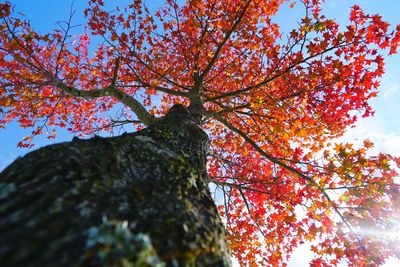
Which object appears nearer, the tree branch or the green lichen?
the green lichen

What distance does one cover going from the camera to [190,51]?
739 cm

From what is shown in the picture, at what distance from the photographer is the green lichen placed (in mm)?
945

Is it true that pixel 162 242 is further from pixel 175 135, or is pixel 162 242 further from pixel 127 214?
pixel 175 135

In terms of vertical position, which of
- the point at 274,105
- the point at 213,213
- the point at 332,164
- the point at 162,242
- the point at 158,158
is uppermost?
Result: the point at 274,105

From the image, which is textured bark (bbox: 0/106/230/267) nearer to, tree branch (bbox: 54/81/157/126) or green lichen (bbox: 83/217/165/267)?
green lichen (bbox: 83/217/165/267)

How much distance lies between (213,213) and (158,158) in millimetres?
710

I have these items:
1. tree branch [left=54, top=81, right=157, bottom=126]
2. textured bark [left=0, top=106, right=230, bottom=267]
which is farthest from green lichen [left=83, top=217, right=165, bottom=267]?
tree branch [left=54, top=81, right=157, bottom=126]

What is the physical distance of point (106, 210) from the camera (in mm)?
1343

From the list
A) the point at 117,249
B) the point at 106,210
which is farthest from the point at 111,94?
the point at 117,249

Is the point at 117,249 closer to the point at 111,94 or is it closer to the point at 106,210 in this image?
the point at 106,210

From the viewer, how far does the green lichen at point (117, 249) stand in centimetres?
95

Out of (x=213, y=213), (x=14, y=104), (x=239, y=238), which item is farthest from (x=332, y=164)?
(x=14, y=104)

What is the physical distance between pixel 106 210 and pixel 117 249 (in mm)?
440

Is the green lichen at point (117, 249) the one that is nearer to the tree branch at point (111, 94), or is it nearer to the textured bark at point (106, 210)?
the textured bark at point (106, 210)
